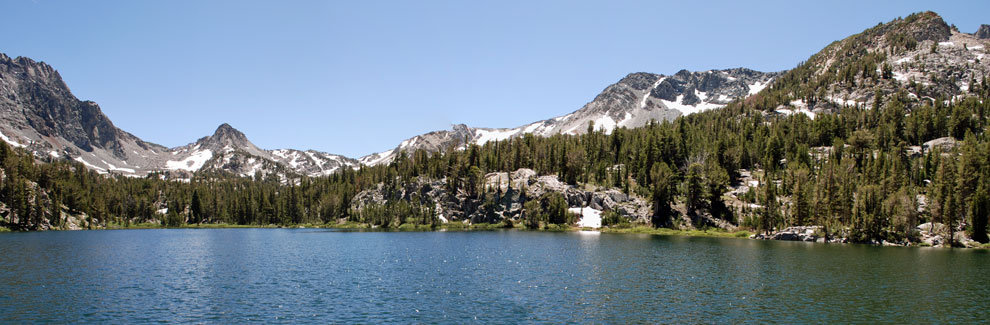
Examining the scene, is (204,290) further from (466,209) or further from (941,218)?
(466,209)

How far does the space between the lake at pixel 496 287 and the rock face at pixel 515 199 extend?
83288 millimetres

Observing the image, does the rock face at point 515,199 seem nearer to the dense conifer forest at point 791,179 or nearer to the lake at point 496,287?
the dense conifer forest at point 791,179

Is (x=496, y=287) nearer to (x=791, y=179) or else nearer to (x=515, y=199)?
(x=515, y=199)

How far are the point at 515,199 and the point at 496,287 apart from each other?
127107mm

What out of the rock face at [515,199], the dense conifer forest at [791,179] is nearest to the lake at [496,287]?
the dense conifer forest at [791,179]

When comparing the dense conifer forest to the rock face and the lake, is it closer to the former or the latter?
the rock face

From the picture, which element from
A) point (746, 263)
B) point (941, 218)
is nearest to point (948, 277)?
point (746, 263)

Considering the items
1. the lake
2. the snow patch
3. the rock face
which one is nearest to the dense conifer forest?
the rock face

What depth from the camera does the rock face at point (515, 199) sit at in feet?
518

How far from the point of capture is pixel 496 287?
46719mm

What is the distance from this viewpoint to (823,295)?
4269 centimetres

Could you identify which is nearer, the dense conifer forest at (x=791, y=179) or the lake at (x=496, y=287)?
the lake at (x=496, y=287)

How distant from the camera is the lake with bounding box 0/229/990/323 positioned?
35750 millimetres

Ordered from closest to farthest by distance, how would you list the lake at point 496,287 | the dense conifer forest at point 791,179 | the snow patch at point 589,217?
the lake at point 496,287 → the dense conifer forest at point 791,179 → the snow patch at point 589,217
